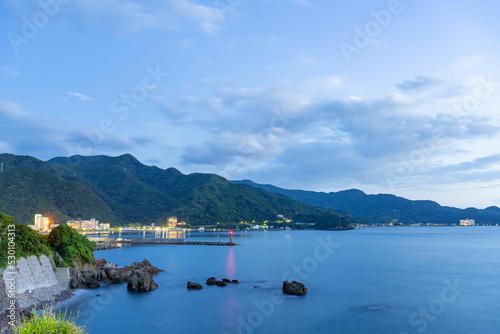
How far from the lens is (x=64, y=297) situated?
1353 inches

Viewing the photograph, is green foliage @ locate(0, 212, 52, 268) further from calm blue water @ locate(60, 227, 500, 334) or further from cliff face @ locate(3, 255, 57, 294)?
calm blue water @ locate(60, 227, 500, 334)

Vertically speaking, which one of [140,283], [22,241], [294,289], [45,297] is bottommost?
[294,289]

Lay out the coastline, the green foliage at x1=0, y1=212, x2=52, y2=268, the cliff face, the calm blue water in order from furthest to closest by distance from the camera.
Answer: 1. the green foliage at x1=0, y1=212, x2=52, y2=268
2. the calm blue water
3. the cliff face
4. the coastline

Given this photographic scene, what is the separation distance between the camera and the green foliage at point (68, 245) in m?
41.4

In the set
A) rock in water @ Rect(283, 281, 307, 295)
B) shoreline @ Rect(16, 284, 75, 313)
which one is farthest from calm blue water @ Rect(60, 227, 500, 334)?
shoreline @ Rect(16, 284, 75, 313)

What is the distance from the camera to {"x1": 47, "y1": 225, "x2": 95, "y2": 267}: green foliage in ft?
136

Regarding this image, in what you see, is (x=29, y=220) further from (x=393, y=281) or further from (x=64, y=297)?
(x=393, y=281)

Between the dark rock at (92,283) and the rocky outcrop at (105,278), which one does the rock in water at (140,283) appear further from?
the dark rock at (92,283)

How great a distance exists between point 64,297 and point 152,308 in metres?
8.47

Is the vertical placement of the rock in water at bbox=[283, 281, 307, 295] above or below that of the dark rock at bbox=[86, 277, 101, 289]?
below

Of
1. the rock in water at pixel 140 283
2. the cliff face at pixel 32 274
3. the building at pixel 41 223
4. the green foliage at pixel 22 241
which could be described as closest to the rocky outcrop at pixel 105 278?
the rock in water at pixel 140 283

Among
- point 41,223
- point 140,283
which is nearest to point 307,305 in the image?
point 140,283

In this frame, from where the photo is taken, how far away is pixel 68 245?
1676 inches

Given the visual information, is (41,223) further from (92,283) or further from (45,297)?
(45,297)
